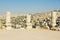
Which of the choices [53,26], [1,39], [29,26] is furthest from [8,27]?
[1,39]

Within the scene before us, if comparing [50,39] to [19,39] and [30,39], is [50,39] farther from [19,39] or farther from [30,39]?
[19,39]

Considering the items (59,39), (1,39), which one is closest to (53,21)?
(59,39)

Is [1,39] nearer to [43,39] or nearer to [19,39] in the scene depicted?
[19,39]

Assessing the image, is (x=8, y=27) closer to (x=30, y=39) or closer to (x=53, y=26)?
(x=53, y=26)

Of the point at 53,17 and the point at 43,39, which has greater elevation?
the point at 53,17

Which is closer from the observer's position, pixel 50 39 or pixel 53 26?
pixel 50 39

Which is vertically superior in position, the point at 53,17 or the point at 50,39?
the point at 53,17

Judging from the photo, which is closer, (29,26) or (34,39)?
(34,39)

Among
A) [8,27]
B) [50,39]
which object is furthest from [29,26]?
[50,39]
